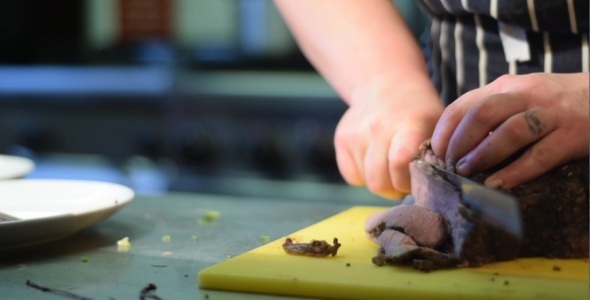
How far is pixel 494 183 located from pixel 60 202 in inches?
20.8

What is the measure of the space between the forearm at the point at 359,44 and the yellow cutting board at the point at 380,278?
0.39 meters

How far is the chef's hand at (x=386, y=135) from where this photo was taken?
1.02 meters

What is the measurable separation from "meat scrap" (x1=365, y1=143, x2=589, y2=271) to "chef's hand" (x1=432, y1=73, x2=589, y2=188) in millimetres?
13

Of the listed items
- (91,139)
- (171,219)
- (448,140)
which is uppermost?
(448,140)

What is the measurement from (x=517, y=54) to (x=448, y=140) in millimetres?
241

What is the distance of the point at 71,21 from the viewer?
2.44 m

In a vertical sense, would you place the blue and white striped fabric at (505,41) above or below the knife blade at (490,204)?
above

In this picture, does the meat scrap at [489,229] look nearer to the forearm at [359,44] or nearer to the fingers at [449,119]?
the fingers at [449,119]

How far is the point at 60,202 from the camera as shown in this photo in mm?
1083

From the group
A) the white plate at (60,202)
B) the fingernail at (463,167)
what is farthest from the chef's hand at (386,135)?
the white plate at (60,202)

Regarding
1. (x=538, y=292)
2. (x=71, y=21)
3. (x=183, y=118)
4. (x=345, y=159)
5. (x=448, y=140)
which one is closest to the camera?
(x=538, y=292)

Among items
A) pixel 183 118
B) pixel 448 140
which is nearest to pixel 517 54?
pixel 448 140

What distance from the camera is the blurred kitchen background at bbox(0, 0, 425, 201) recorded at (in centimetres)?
219

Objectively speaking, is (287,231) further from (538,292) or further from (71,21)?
(71,21)
